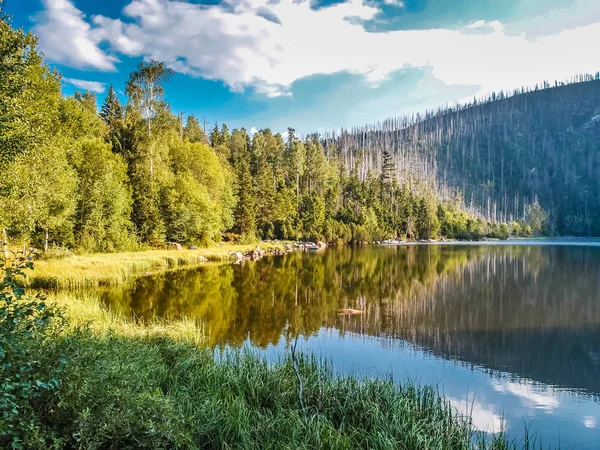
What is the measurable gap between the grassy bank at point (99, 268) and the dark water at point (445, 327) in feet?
7.10

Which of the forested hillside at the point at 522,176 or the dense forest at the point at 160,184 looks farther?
the forested hillside at the point at 522,176

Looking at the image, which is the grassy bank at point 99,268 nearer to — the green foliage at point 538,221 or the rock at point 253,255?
the rock at point 253,255

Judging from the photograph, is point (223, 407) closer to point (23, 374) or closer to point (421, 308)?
point (23, 374)

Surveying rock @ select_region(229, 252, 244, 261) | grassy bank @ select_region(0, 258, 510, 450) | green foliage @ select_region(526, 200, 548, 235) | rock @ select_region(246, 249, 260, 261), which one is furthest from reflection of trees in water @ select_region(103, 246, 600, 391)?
green foliage @ select_region(526, 200, 548, 235)

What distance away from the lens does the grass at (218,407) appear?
4.55 metres

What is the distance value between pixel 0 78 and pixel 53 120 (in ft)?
71.9

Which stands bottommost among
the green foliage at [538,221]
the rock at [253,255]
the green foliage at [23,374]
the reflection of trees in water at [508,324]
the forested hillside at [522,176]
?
the reflection of trees in water at [508,324]

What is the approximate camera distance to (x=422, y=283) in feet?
99.2

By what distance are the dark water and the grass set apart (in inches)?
93.7

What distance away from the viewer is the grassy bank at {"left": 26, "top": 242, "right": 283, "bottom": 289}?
22125 millimetres

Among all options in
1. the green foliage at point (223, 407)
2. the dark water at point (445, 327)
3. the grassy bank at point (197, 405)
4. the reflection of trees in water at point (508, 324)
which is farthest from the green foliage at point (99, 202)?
the green foliage at point (223, 407)

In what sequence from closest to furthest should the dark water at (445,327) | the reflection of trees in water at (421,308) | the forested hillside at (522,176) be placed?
the dark water at (445,327) → the reflection of trees in water at (421,308) → the forested hillside at (522,176)

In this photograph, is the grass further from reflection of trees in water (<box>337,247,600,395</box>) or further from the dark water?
reflection of trees in water (<box>337,247,600,395</box>)

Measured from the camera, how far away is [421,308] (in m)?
21.4
